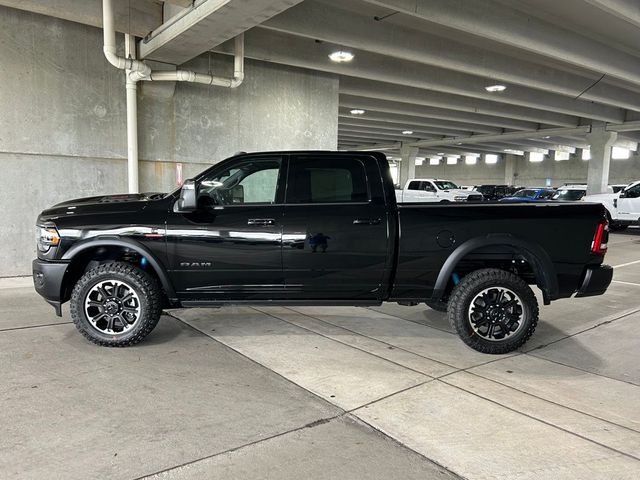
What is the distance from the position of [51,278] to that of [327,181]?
2.83 meters

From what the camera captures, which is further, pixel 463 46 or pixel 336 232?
pixel 463 46

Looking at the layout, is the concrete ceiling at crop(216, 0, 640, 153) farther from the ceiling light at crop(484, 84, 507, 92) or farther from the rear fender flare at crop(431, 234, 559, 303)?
the rear fender flare at crop(431, 234, 559, 303)

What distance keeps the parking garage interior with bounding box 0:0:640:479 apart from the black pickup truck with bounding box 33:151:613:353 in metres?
0.46

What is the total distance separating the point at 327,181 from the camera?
15.7 ft

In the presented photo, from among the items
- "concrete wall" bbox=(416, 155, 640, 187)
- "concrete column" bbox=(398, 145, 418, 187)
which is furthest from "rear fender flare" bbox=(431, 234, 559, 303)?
"concrete wall" bbox=(416, 155, 640, 187)

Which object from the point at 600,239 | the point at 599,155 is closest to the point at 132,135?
the point at 600,239

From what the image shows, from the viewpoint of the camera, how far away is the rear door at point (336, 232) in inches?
180

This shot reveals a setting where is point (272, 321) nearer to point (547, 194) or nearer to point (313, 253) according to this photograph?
point (313, 253)

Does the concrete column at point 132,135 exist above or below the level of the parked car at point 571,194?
above

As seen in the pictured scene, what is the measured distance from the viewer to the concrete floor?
2.76 meters

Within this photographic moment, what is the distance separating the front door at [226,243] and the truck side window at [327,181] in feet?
0.80

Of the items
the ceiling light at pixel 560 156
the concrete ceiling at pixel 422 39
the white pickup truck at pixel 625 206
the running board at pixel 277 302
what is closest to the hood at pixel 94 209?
the running board at pixel 277 302

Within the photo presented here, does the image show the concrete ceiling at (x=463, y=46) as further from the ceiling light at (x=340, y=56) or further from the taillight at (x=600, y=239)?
the taillight at (x=600, y=239)

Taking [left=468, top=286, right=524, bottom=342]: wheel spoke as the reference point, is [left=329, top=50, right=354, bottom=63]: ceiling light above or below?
above
